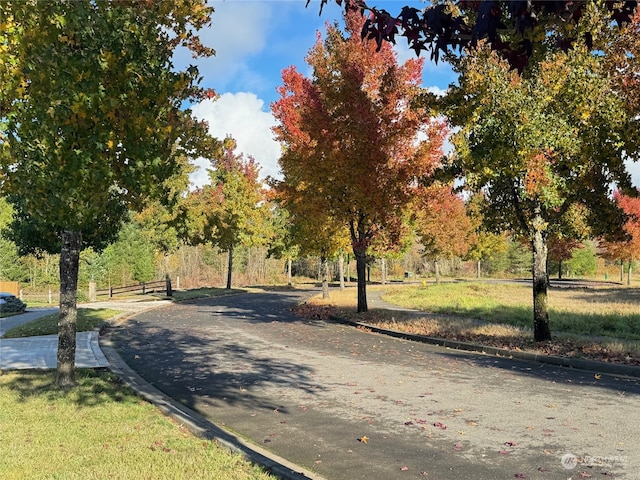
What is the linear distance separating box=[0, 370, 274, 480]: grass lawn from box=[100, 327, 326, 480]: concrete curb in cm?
10

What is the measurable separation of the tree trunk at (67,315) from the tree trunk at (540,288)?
9792mm

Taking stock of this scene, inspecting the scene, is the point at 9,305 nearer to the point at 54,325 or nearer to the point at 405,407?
the point at 54,325

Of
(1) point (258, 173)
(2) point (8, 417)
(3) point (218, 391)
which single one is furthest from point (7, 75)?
(1) point (258, 173)

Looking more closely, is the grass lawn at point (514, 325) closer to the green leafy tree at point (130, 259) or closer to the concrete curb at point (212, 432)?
the concrete curb at point (212, 432)

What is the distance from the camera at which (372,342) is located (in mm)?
13258

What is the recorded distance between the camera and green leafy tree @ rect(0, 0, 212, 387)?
643 centimetres

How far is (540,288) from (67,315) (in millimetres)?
10070

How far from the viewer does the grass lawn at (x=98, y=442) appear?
14.2ft

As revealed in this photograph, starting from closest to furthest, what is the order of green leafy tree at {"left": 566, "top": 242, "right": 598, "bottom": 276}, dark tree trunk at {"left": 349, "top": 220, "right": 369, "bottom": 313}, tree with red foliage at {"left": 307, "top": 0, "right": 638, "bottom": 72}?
tree with red foliage at {"left": 307, "top": 0, "right": 638, "bottom": 72}, dark tree trunk at {"left": 349, "top": 220, "right": 369, "bottom": 313}, green leafy tree at {"left": 566, "top": 242, "right": 598, "bottom": 276}

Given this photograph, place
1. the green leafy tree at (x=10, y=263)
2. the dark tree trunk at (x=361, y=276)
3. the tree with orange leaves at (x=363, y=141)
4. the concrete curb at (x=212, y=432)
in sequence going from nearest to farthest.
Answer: the concrete curb at (x=212, y=432) → the tree with orange leaves at (x=363, y=141) → the dark tree trunk at (x=361, y=276) → the green leafy tree at (x=10, y=263)

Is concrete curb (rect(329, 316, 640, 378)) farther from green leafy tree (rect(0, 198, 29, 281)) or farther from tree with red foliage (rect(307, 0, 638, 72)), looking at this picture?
green leafy tree (rect(0, 198, 29, 281))

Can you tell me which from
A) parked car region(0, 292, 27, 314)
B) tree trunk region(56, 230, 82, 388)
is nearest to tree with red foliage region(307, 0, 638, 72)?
tree trunk region(56, 230, 82, 388)

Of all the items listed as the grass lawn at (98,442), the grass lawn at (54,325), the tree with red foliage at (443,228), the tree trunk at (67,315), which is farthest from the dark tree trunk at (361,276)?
the tree with red foliage at (443,228)

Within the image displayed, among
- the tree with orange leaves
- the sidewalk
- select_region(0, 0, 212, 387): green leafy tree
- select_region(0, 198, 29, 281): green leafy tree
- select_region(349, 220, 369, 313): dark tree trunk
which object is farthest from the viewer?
select_region(0, 198, 29, 281): green leafy tree
